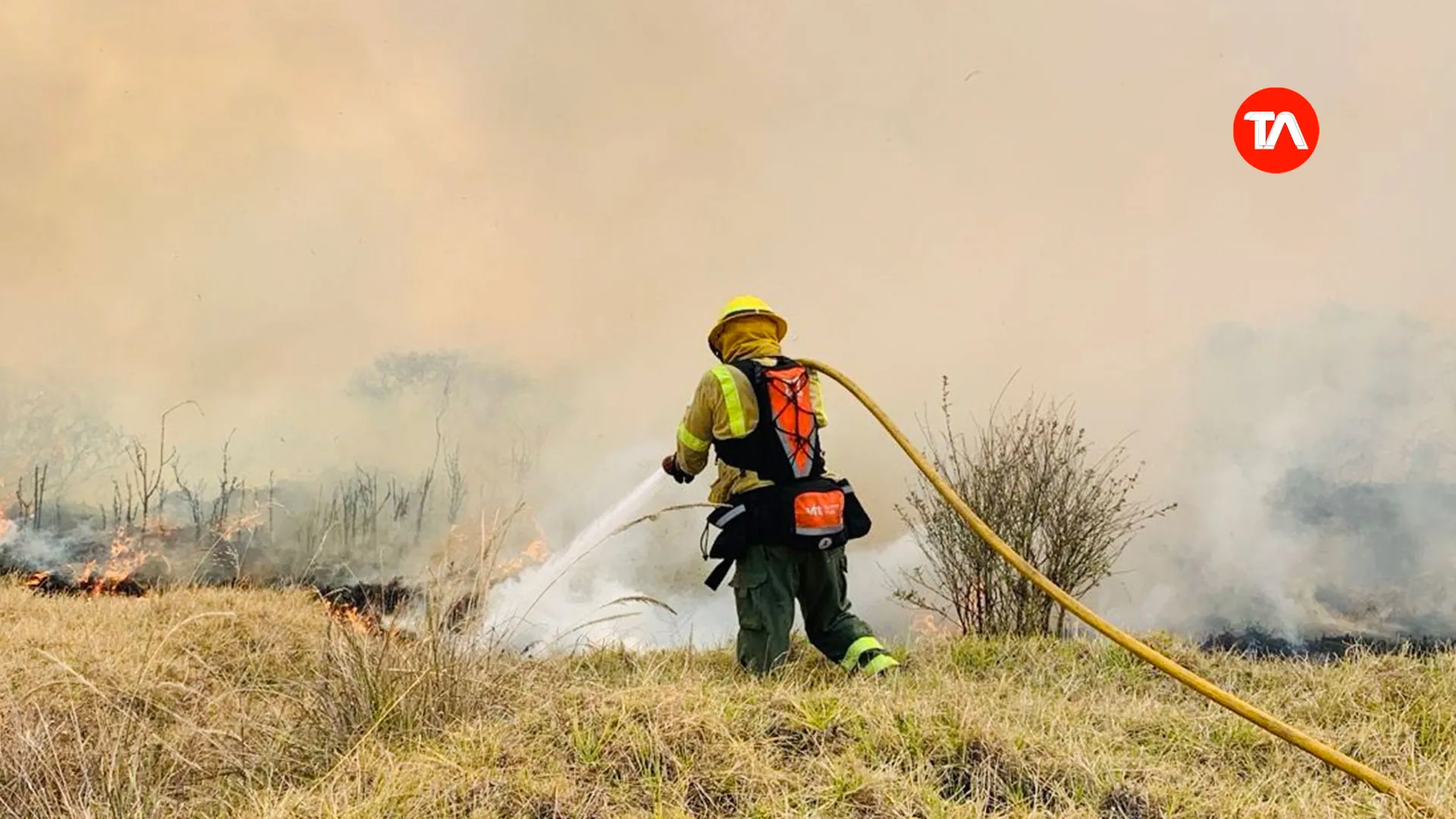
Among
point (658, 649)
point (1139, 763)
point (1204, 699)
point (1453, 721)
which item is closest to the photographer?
point (1139, 763)

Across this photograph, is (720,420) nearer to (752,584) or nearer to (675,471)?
(675,471)

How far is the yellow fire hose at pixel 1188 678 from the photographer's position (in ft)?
9.83

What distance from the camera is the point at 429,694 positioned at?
3.41m

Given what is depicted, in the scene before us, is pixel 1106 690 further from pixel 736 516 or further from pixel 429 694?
pixel 429 694

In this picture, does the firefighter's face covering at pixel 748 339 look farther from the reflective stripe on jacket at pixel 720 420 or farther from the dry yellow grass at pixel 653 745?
the dry yellow grass at pixel 653 745

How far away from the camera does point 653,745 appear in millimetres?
2928

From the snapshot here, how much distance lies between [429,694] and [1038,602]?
197 inches

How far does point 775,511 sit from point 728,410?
59 cm

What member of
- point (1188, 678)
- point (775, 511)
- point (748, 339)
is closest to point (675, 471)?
point (775, 511)

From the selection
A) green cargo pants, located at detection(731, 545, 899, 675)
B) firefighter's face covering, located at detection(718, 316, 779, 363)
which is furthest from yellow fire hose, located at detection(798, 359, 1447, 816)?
green cargo pants, located at detection(731, 545, 899, 675)

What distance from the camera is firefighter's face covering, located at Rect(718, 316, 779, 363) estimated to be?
5.04 meters

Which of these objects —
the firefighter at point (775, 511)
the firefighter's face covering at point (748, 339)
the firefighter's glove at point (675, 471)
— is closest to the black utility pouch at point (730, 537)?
the firefighter at point (775, 511)

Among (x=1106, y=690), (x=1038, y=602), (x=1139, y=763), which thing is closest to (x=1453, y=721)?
(x=1106, y=690)

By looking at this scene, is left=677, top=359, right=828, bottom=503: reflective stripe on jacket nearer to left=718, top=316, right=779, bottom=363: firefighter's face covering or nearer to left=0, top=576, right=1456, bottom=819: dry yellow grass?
left=718, top=316, right=779, bottom=363: firefighter's face covering
